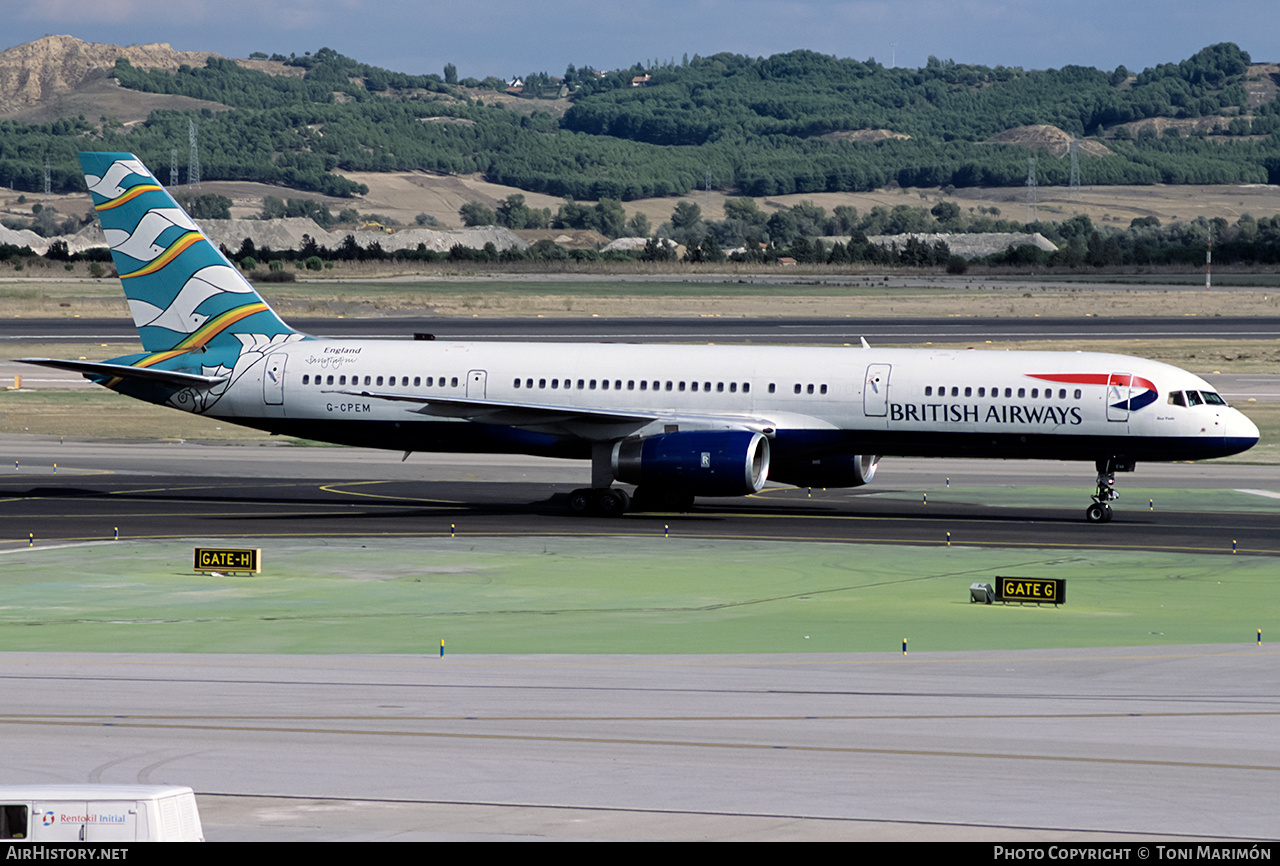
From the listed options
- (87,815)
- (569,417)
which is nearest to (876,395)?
(569,417)

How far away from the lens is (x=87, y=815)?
10125mm

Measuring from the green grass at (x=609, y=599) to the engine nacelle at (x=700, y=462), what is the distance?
→ 234 centimetres

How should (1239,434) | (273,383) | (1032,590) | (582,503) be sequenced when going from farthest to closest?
1. (273,383)
2. (582,503)
3. (1239,434)
4. (1032,590)

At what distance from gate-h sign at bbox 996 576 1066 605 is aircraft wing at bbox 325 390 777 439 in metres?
12.0

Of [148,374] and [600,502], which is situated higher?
[148,374]

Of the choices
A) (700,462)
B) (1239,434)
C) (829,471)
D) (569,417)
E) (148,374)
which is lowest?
(829,471)

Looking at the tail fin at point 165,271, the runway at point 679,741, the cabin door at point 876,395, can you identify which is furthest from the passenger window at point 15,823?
the tail fin at point 165,271

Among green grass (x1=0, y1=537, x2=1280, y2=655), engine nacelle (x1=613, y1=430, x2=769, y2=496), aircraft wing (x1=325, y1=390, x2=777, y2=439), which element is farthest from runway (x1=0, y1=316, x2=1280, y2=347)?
green grass (x1=0, y1=537, x2=1280, y2=655)

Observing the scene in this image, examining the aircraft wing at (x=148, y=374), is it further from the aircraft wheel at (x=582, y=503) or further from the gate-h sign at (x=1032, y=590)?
the gate-h sign at (x=1032, y=590)

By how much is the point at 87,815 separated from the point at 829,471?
3072cm

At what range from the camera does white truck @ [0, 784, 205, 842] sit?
9.93 m

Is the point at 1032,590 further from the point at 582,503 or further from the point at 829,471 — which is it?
the point at 582,503

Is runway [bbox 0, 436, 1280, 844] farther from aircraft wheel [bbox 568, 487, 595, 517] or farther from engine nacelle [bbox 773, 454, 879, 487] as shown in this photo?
aircraft wheel [bbox 568, 487, 595, 517]

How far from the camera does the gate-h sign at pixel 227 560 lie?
99.6 ft
